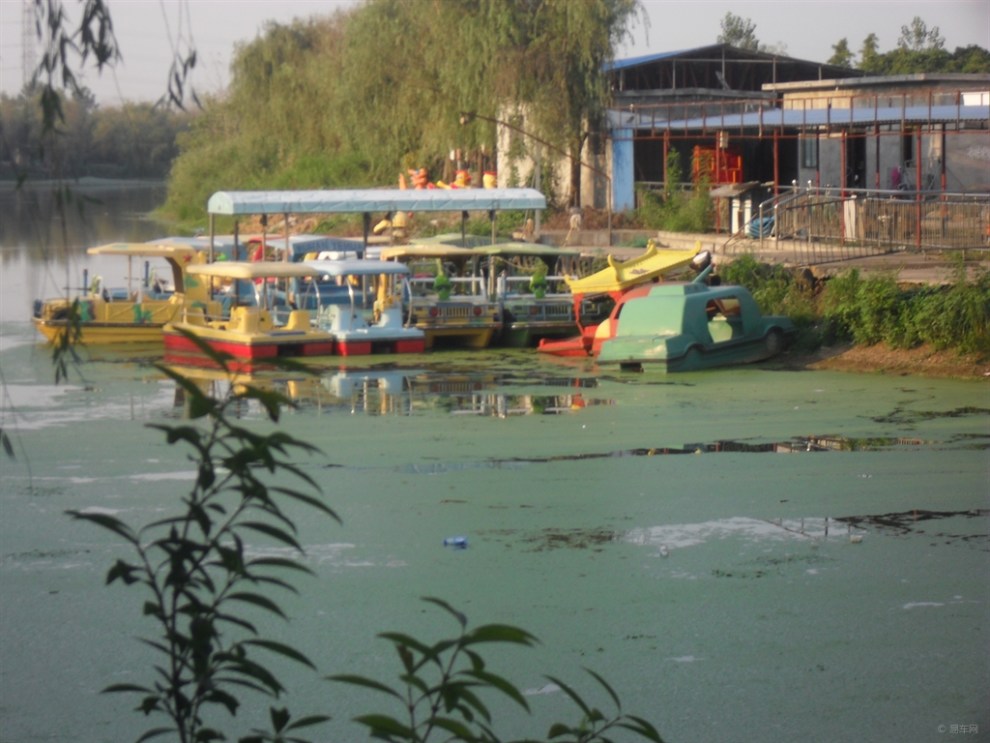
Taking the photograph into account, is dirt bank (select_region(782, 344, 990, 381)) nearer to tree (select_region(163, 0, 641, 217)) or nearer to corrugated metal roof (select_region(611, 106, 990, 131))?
corrugated metal roof (select_region(611, 106, 990, 131))

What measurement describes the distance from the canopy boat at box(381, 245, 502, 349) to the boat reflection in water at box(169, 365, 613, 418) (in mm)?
2018

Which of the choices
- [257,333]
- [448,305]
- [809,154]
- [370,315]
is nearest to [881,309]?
[448,305]

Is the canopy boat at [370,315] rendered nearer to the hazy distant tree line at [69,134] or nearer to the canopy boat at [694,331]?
the canopy boat at [694,331]

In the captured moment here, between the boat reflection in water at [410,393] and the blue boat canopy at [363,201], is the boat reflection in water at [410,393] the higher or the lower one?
the lower one

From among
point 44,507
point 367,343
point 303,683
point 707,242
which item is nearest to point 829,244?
point 707,242

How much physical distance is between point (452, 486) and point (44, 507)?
2.58 meters

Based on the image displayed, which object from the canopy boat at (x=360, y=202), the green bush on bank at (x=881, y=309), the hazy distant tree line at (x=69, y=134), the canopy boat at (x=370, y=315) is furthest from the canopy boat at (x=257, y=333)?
the hazy distant tree line at (x=69, y=134)

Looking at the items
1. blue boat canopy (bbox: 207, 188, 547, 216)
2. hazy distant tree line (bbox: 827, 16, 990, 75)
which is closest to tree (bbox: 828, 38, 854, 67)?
hazy distant tree line (bbox: 827, 16, 990, 75)

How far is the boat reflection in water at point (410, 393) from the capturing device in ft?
44.4

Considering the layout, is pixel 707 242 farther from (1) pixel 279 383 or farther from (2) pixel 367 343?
(1) pixel 279 383

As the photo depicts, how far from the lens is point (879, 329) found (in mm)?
15523

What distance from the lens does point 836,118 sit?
Result: 2436cm

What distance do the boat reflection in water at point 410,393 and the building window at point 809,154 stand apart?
1285 centimetres

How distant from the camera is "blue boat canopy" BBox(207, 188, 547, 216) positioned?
19734 mm
